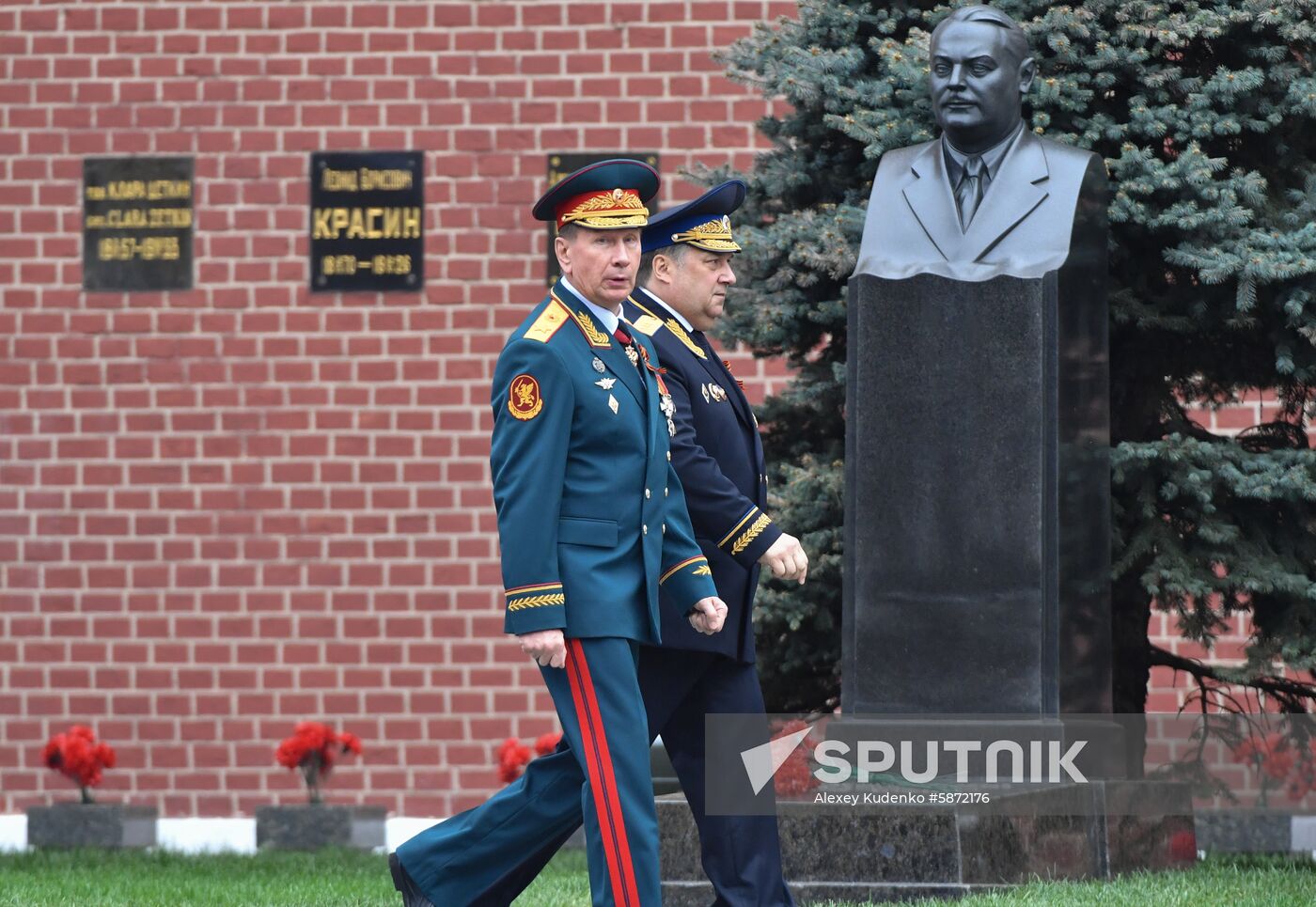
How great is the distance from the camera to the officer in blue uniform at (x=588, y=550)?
14.4 feet

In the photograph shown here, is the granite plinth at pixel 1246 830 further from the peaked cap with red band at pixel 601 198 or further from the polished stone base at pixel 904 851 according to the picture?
the peaked cap with red band at pixel 601 198

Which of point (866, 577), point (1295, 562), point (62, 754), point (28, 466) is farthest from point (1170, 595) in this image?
point (28, 466)

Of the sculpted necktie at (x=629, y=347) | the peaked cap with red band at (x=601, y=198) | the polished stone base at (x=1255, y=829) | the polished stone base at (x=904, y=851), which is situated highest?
the peaked cap with red band at (x=601, y=198)

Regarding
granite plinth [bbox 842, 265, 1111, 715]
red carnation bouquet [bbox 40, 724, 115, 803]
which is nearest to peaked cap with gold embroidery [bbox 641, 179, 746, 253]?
granite plinth [bbox 842, 265, 1111, 715]

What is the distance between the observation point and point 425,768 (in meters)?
10.1

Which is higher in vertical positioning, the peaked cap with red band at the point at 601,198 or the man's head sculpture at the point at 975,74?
the man's head sculpture at the point at 975,74

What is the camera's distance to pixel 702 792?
5.09 m

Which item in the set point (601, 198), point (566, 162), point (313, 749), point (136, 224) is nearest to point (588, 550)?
point (601, 198)

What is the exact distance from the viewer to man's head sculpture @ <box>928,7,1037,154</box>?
6367 mm

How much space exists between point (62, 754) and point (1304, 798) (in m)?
→ 5.24

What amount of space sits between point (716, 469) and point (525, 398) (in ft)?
2.51

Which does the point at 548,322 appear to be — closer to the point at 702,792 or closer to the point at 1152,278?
the point at 702,792

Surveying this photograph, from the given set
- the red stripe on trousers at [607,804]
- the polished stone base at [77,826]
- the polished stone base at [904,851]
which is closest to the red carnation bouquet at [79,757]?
the polished stone base at [77,826]

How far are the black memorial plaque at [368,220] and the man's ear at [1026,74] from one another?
4.25m
